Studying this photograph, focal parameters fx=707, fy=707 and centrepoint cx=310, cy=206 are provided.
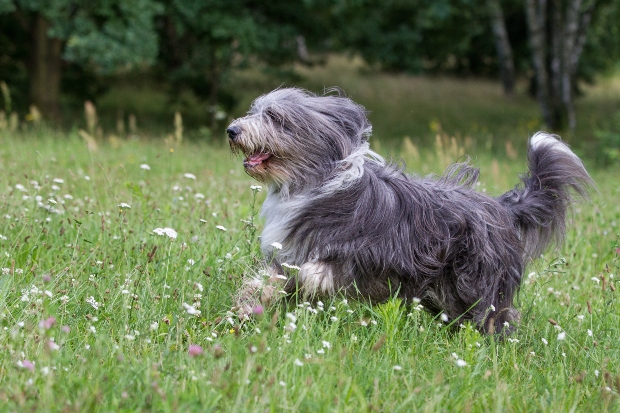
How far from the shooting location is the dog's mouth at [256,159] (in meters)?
3.95

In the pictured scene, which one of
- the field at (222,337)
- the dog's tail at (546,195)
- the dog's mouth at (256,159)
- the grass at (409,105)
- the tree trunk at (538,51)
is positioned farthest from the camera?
the grass at (409,105)

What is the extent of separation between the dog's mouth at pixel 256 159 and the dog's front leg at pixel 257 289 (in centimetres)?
56

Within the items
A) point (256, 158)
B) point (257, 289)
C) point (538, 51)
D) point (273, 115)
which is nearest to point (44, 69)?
point (538, 51)

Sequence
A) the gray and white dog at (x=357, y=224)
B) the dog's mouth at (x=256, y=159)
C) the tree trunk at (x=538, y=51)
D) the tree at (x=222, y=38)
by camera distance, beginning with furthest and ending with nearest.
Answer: the tree trunk at (x=538, y=51) < the tree at (x=222, y=38) < the dog's mouth at (x=256, y=159) < the gray and white dog at (x=357, y=224)

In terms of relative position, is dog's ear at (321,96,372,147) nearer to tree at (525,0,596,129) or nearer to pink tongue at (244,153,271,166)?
pink tongue at (244,153,271,166)

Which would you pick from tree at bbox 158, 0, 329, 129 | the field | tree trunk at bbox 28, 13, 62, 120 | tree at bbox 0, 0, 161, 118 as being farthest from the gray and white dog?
tree trunk at bbox 28, 13, 62, 120

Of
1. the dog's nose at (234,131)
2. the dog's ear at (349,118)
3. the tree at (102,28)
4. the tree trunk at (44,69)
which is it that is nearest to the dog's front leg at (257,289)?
the dog's nose at (234,131)

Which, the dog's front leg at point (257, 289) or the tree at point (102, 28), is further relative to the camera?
the tree at point (102, 28)

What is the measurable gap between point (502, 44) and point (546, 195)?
1772cm

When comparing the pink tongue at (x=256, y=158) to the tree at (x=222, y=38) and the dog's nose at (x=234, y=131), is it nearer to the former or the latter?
the dog's nose at (x=234, y=131)

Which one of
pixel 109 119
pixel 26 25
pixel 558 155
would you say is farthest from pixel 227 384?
pixel 109 119

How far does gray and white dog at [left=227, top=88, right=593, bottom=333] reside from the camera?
3.83 meters

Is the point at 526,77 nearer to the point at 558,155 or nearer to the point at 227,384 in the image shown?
the point at 558,155

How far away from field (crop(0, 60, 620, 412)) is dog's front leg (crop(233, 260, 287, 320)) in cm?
9
